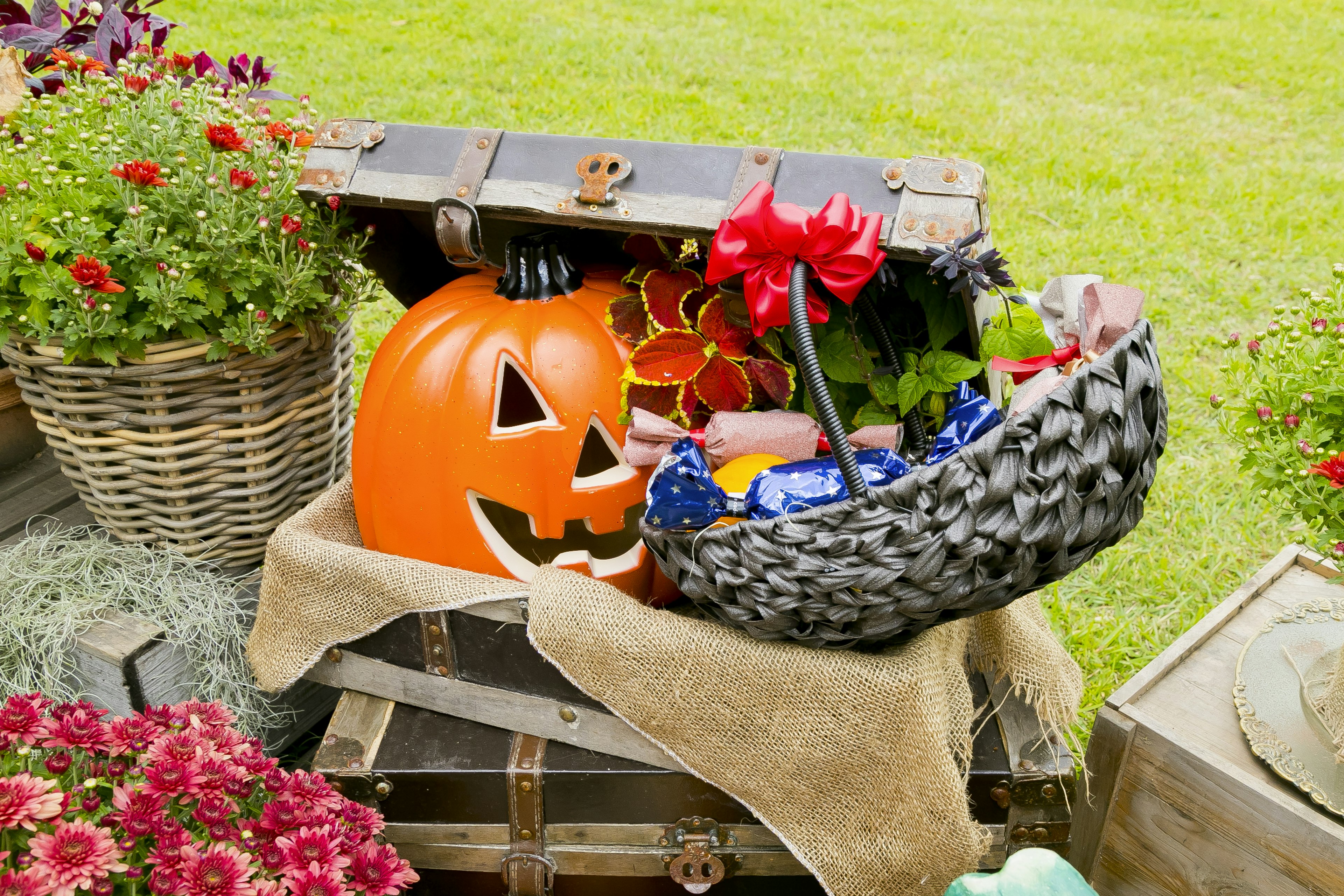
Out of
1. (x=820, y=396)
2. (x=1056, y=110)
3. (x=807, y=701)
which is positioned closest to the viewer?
(x=820, y=396)

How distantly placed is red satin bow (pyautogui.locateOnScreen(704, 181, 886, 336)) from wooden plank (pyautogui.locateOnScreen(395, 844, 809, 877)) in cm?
81

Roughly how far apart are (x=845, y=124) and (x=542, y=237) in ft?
13.0

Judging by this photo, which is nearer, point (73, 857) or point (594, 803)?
point (73, 857)

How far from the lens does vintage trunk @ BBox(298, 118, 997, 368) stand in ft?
4.28

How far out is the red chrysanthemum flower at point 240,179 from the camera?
154 centimetres

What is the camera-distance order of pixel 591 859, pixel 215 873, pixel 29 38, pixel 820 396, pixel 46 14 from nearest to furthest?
pixel 215 873, pixel 820 396, pixel 591 859, pixel 29 38, pixel 46 14

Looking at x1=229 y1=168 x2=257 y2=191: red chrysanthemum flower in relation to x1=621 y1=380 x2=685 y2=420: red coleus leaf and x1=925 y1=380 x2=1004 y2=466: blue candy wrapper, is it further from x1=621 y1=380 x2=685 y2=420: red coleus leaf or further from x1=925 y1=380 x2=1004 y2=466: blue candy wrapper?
x1=925 y1=380 x2=1004 y2=466: blue candy wrapper

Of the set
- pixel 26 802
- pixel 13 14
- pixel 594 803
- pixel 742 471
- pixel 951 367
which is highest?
pixel 13 14

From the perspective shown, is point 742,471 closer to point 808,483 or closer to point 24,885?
point 808,483

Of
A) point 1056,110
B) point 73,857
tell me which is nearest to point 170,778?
point 73,857

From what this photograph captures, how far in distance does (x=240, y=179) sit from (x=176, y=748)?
84 centimetres

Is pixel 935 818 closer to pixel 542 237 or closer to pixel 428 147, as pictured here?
pixel 542 237

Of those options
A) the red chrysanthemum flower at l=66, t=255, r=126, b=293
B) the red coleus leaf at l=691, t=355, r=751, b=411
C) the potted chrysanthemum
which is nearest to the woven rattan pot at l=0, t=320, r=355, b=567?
the potted chrysanthemum

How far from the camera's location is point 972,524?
1134mm
